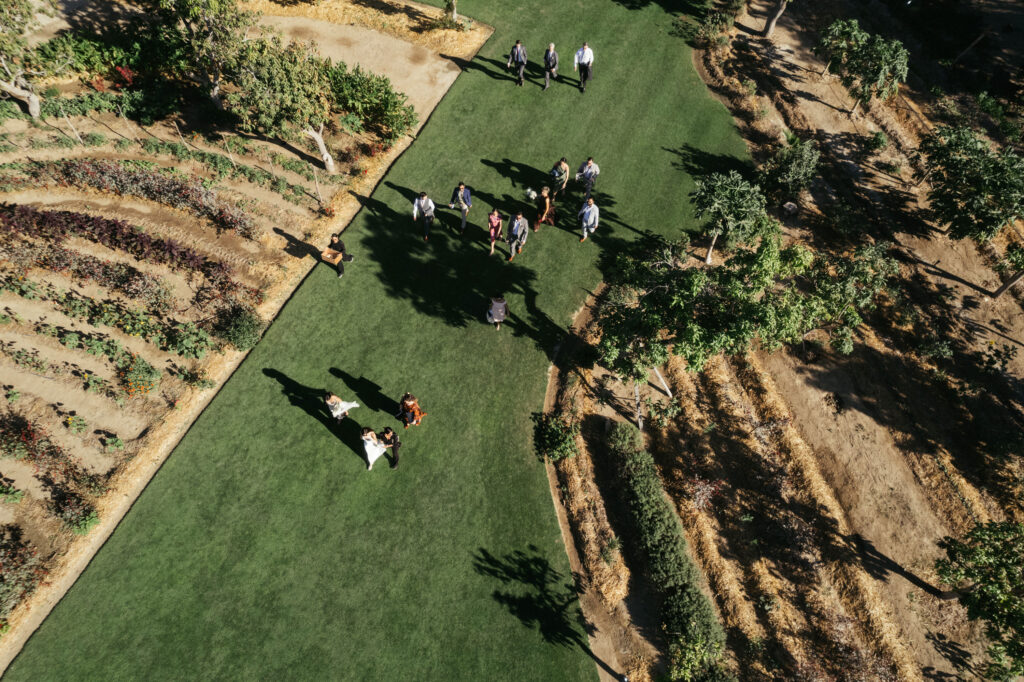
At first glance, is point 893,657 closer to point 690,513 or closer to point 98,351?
point 690,513

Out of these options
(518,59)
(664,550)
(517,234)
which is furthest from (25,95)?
(664,550)

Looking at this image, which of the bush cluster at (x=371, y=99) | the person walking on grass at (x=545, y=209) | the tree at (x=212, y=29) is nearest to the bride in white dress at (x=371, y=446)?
the person walking on grass at (x=545, y=209)

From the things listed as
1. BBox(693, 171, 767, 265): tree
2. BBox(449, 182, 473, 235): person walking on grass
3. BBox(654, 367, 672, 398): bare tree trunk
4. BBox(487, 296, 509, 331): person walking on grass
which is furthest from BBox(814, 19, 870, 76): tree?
BBox(487, 296, 509, 331): person walking on grass

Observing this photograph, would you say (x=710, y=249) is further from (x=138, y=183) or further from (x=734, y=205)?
(x=138, y=183)

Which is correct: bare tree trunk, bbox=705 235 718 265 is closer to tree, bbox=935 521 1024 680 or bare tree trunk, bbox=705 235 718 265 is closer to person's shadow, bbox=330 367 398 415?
tree, bbox=935 521 1024 680

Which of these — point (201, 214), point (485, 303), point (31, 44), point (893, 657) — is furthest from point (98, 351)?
point (893, 657)

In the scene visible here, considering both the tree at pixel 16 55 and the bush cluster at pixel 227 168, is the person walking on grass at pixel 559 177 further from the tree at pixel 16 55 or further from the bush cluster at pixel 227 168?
the tree at pixel 16 55
